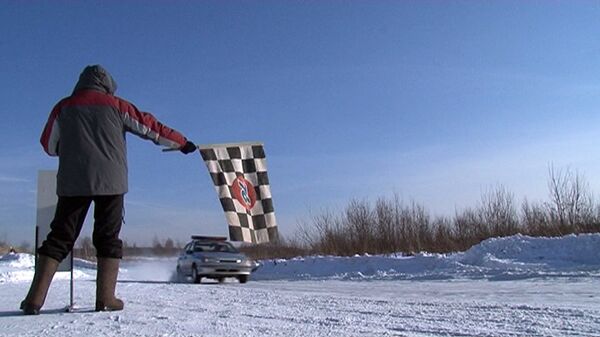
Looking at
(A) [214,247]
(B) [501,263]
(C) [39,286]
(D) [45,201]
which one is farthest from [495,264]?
(C) [39,286]

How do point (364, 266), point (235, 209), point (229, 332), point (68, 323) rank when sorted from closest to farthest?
point (229, 332)
point (68, 323)
point (235, 209)
point (364, 266)

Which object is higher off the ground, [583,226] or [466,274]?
[583,226]

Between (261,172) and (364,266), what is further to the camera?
(364,266)

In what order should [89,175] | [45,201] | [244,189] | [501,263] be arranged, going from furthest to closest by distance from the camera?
[501,263] → [244,189] → [45,201] → [89,175]

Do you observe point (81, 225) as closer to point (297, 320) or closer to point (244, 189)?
point (297, 320)

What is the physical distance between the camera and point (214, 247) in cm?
1584

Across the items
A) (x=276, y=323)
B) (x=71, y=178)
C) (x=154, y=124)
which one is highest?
(x=154, y=124)

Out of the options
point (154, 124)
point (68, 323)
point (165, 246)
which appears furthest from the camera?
point (165, 246)

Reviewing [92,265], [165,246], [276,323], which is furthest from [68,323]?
[165,246]

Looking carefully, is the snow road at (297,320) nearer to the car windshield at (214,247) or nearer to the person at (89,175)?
the person at (89,175)

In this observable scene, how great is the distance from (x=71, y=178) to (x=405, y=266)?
13089 mm

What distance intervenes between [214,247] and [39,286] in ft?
39.9

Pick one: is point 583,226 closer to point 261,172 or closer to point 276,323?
point 261,172

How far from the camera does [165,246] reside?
172ft
